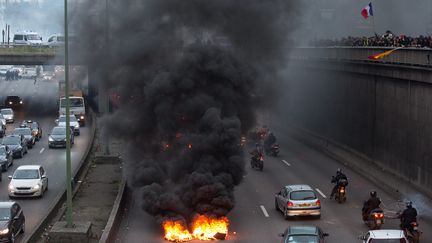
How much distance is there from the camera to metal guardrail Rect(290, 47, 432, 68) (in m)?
34.8

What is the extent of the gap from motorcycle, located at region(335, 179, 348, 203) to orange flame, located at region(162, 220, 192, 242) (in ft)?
30.3

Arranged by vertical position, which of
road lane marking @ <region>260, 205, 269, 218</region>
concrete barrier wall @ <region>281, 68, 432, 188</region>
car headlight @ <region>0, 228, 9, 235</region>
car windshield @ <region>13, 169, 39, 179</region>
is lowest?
road lane marking @ <region>260, 205, 269, 218</region>

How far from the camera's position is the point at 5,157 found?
44031 millimetres

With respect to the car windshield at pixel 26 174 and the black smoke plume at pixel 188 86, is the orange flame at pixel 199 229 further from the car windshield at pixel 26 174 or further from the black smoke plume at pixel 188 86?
the car windshield at pixel 26 174

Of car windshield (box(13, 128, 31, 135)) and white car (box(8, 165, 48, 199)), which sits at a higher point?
car windshield (box(13, 128, 31, 135))

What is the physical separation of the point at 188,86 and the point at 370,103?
16.2 meters

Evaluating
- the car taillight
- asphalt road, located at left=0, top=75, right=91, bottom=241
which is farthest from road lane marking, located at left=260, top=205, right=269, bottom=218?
asphalt road, located at left=0, top=75, right=91, bottom=241

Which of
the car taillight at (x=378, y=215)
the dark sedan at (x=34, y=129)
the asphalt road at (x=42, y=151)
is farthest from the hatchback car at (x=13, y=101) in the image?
the car taillight at (x=378, y=215)

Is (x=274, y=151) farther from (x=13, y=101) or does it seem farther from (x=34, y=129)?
(x=13, y=101)

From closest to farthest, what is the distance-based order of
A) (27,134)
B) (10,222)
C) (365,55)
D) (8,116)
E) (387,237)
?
(387,237)
(10,222)
(365,55)
(27,134)
(8,116)

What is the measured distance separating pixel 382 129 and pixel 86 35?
1566 cm

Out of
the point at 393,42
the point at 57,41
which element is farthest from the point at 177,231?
the point at 57,41

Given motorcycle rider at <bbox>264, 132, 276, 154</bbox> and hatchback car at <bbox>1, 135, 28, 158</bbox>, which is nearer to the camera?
hatchback car at <bbox>1, 135, 28, 158</bbox>

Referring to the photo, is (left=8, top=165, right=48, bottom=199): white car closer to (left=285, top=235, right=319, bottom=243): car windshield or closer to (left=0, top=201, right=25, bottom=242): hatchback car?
(left=0, top=201, right=25, bottom=242): hatchback car
